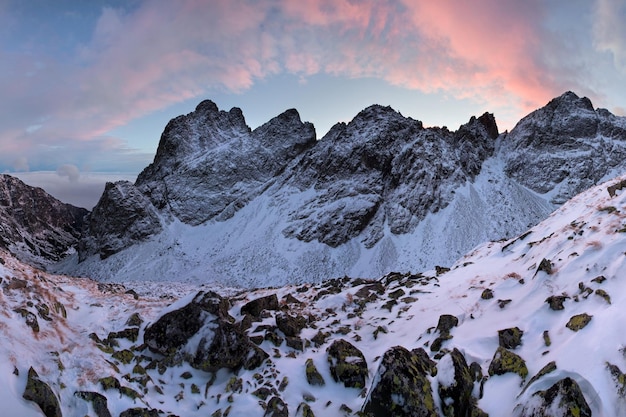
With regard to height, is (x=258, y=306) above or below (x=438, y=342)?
below

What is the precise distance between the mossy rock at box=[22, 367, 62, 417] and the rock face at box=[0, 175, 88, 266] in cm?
8777

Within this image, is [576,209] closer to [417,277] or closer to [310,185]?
[417,277]

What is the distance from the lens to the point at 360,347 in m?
12.5

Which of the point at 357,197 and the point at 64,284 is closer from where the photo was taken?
the point at 64,284

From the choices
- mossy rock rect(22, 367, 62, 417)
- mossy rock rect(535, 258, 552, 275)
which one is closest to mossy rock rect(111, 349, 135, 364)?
mossy rock rect(22, 367, 62, 417)

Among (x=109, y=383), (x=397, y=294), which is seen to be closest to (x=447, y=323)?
(x=397, y=294)

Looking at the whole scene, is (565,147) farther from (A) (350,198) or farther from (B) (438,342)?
(B) (438,342)

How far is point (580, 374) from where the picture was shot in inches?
256

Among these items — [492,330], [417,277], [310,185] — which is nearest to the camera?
[492,330]

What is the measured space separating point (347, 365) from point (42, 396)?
7195 millimetres

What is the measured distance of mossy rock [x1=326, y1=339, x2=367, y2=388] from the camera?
10023mm

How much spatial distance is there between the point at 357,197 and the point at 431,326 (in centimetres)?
5044

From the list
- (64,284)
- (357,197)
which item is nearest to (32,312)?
(64,284)

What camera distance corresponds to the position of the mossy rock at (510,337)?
9.02 meters
